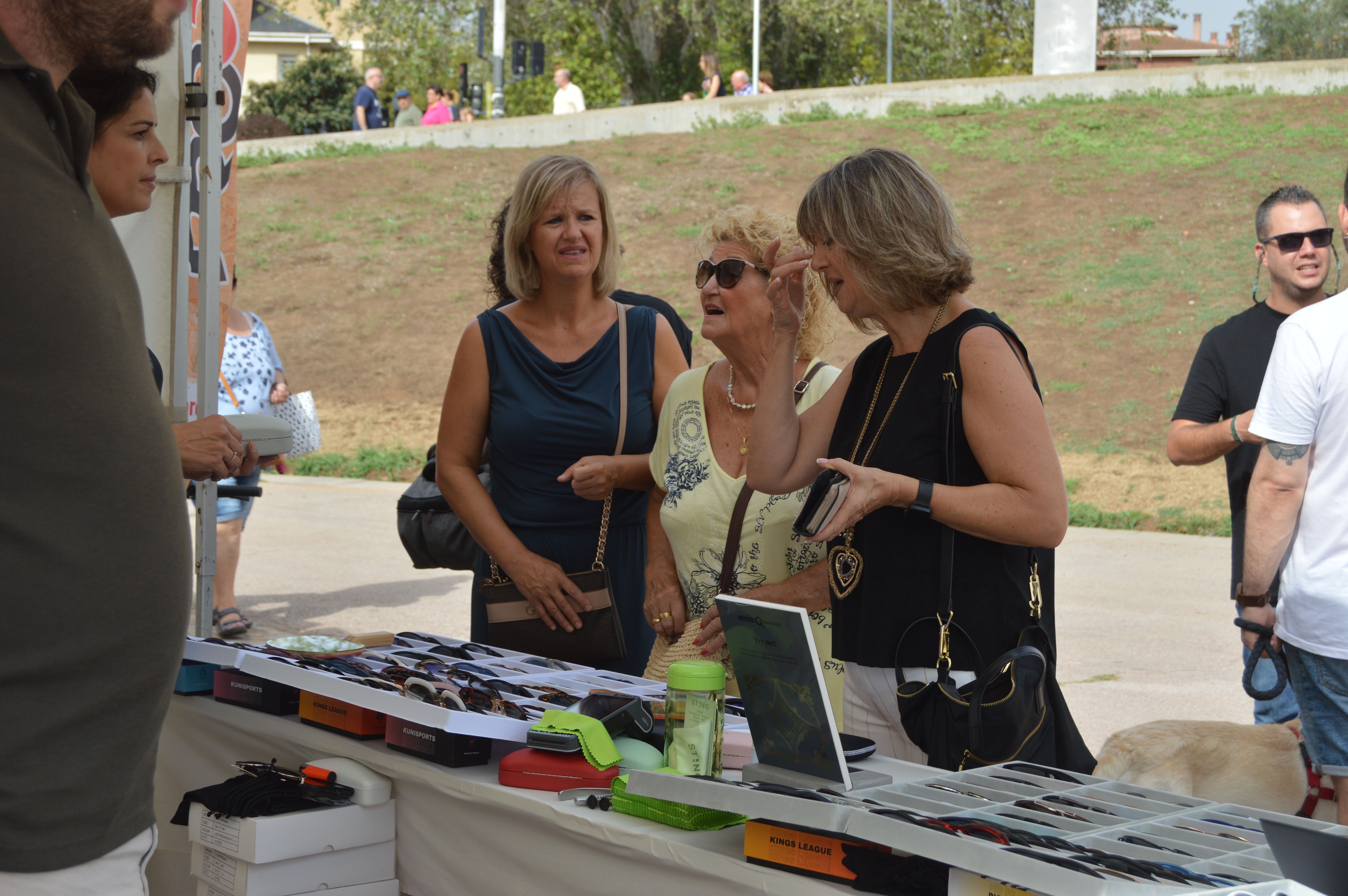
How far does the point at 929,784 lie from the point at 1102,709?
4193mm

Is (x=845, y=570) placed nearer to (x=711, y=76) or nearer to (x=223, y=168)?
(x=223, y=168)

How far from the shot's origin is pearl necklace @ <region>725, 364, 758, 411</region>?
3.06 meters

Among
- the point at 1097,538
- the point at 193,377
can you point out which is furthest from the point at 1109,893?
the point at 1097,538

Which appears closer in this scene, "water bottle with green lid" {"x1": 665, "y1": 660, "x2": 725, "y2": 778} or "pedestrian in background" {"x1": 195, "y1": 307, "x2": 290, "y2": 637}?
"water bottle with green lid" {"x1": 665, "y1": 660, "x2": 725, "y2": 778}

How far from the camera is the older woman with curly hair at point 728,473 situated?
287cm

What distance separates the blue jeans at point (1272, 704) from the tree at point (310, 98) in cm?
3753

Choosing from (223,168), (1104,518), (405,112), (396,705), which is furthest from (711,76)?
(396,705)

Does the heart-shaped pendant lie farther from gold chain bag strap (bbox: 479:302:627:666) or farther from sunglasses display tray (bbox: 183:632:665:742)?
gold chain bag strap (bbox: 479:302:627:666)

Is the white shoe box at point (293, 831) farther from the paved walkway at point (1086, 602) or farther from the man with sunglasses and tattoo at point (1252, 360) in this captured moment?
the paved walkway at point (1086, 602)

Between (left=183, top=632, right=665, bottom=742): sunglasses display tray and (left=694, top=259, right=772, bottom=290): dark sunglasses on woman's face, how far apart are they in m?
1.01

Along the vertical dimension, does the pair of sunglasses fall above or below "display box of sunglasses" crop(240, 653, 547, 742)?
above

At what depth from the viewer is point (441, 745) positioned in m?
2.21

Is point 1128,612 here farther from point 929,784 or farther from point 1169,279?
point 1169,279

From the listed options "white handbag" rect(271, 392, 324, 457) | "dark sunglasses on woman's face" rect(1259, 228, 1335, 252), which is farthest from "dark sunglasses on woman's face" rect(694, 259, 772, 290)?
"white handbag" rect(271, 392, 324, 457)
